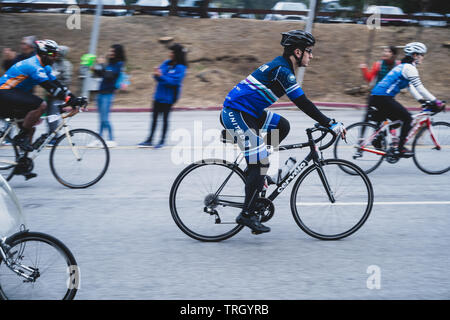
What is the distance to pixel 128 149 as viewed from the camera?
32.4 ft

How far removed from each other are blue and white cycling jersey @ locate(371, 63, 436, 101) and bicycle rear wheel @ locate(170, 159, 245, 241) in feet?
12.6

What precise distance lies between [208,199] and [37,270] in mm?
2029

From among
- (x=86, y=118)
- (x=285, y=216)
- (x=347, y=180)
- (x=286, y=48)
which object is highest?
(x=286, y=48)

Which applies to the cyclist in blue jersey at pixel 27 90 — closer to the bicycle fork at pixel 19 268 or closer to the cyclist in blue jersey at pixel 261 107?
the cyclist in blue jersey at pixel 261 107

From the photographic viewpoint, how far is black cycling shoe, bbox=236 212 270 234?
5211mm

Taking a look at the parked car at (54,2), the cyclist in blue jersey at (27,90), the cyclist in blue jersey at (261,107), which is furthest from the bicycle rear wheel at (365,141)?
the parked car at (54,2)

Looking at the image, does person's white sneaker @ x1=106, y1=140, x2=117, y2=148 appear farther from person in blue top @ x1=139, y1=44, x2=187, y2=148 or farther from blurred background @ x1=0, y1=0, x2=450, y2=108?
blurred background @ x1=0, y1=0, x2=450, y2=108

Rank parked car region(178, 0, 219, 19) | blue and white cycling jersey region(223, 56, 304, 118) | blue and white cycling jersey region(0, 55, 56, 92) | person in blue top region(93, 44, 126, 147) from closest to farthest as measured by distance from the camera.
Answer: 1. blue and white cycling jersey region(223, 56, 304, 118)
2. blue and white cycling jersey region(0, 55, 56, 92)
3. person in blue top region(93, 44, 126, 147)
4. parked car region(178, 0, 219, 19)

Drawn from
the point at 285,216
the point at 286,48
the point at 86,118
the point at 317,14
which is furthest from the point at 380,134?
the point at 317,14

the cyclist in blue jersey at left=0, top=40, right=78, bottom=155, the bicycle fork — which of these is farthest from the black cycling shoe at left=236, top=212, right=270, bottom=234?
the cyclist in blue jersey at left=0, top=40, right=78, bottom=155

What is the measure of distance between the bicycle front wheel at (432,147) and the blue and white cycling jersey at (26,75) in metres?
5.63
